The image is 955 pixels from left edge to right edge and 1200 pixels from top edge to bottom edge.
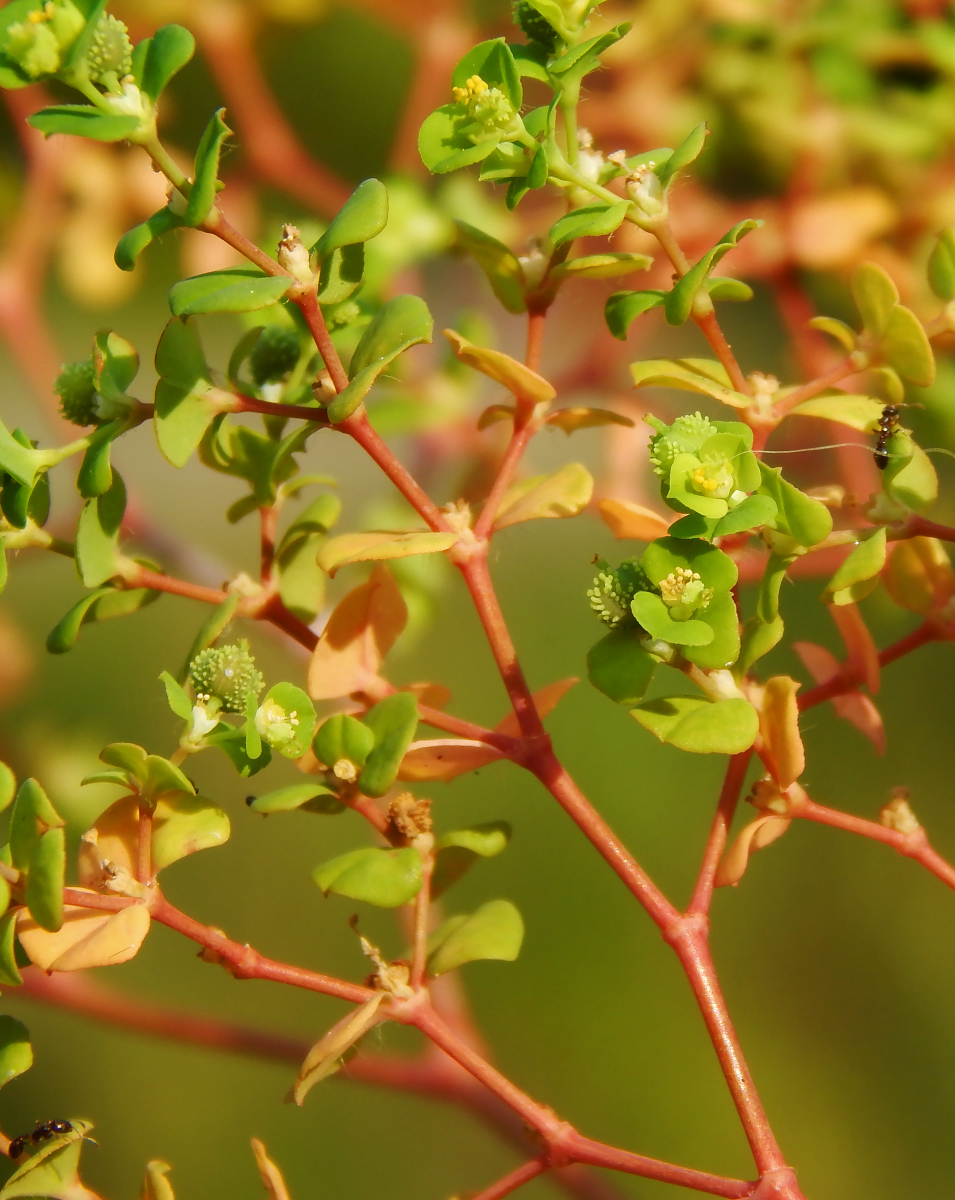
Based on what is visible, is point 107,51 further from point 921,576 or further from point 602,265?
point 921,576

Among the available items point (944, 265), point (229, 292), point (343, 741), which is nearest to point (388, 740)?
point (343, 741)

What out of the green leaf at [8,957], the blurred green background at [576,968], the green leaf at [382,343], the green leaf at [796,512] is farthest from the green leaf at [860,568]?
the blurred green background at [576,968]

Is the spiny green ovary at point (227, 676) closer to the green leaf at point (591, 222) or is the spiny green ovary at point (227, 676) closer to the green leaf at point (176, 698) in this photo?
the green leaf at point (176, 698)

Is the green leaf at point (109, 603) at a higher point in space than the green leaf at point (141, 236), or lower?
lower

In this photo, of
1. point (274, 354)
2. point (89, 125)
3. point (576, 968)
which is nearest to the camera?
point (89, 125)

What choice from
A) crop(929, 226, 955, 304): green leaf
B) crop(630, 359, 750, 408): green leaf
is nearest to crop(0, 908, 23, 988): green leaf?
crop(630, 359, 750, 408): green leaf

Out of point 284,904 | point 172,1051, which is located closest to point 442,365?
point 284,904
